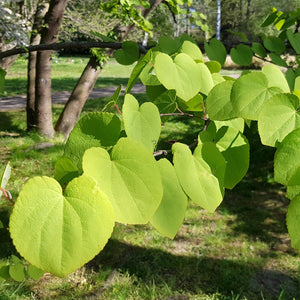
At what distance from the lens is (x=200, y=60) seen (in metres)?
0.57

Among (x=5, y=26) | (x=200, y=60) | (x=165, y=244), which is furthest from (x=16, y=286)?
(x=5, y=26)

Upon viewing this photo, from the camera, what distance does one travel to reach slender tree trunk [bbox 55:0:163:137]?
167 inches

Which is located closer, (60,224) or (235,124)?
(60,224)

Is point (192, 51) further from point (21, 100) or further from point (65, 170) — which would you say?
point (21, 100)

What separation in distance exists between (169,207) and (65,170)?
12 centimetres

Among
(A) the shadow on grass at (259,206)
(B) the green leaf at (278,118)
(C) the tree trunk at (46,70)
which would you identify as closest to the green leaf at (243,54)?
(B) the green leaf at (278,118)

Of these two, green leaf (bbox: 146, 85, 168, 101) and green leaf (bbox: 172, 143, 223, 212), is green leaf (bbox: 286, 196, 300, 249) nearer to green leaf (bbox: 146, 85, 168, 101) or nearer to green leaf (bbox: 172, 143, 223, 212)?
green leaf (bbox: 172, 143, 223, 212)

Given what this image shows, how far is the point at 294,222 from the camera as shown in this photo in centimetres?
32

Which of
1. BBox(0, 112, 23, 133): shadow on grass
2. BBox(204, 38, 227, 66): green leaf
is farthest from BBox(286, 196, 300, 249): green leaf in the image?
BBox(0, 112, 23, 133): shadow on grass

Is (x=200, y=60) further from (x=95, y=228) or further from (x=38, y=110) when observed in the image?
(x=38, y=110)

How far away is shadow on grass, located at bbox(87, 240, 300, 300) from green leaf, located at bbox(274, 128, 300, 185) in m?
1.93

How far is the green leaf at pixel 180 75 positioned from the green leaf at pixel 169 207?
0.43 ft


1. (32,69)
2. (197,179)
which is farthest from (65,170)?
(32,69)

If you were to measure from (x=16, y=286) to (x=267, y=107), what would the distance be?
84.6 inches
